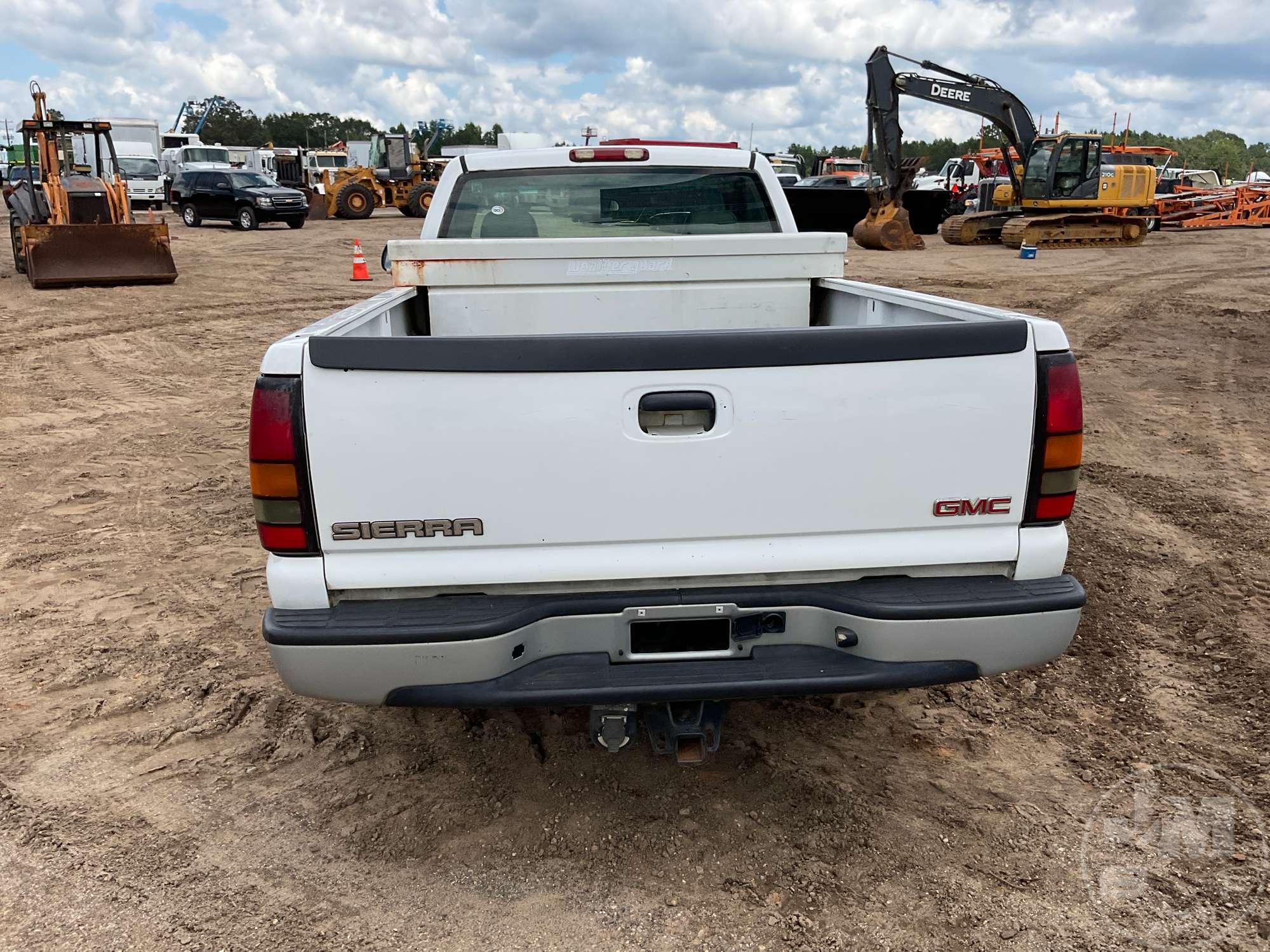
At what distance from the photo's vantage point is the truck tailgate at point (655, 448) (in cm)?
248

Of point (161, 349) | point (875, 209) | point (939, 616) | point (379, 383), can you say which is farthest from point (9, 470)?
point (875, 209)

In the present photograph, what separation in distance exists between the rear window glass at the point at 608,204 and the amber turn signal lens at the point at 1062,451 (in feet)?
9.60

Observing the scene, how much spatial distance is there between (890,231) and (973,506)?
65.2 feet

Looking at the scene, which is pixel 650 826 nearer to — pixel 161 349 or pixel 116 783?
pixel 116 783

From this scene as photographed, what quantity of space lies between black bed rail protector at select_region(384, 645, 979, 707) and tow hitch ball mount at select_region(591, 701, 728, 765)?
263 mm

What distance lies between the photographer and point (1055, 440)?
8.64 ft

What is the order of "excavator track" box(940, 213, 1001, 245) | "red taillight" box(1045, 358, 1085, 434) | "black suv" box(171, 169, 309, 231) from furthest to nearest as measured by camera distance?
"black suv" box(171, 169, 309, 231), "excavator track" box(940, 213, 1001, 245), "red taillight" box(1045, 358, 1085, 434)

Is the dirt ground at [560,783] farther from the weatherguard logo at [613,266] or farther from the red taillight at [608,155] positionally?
the red taillight at [608,155]

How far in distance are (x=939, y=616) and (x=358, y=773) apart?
2.04m

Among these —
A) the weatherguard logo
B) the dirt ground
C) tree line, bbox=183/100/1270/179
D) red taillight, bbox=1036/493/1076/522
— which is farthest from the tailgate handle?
tree line, bbox=183/100/1270/179

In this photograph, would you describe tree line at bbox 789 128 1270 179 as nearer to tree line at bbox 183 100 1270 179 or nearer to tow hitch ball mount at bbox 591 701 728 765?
tree line at bbox 183 100 1270 179

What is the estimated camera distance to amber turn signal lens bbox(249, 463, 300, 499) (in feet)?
8.18

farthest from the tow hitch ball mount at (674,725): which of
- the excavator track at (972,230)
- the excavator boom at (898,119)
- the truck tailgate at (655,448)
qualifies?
the excavator track at (972,230)

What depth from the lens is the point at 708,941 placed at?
101 inches
